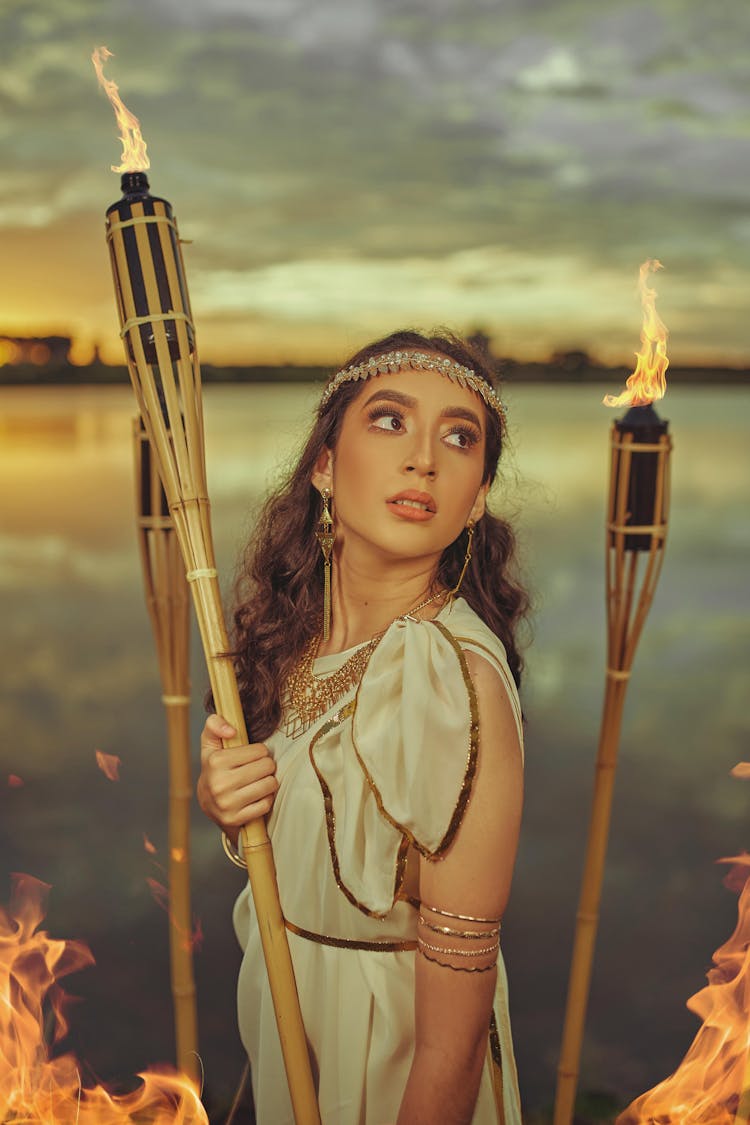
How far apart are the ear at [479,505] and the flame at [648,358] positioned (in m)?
0.62

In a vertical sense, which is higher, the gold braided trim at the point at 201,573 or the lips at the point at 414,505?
the lips at the point at 414,505

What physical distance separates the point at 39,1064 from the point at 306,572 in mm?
1151

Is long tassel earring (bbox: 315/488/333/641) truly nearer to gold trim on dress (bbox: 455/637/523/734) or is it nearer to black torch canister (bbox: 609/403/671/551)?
gold trim on dress (bbox: 455/637/523/734)

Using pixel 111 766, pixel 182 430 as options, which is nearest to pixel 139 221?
pixel 182 430

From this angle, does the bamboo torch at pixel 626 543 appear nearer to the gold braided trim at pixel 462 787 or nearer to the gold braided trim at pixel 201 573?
the gold braided trim at pixel 462 787

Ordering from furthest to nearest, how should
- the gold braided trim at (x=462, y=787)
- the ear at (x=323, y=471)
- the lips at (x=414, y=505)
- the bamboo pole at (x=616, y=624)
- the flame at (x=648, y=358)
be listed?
the bamboo pole at (x=616, y=624) < the flame at (x=648, y=358) < the ear at (x=323, y=471) < the lips at (x=414, y=505) < the gold braided trim at (x=462, y=787)

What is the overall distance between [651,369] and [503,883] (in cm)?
141

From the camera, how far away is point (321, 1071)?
1877 mm

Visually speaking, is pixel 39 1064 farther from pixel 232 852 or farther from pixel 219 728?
pixel 219 728

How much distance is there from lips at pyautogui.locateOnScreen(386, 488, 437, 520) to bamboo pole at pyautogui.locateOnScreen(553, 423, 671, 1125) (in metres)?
0.94

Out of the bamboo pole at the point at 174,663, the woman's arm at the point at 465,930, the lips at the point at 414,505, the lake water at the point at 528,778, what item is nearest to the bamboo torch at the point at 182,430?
the woman's arm at the point at 465,930

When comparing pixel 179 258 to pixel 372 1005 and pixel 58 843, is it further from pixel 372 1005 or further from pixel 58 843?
pixel 58 843

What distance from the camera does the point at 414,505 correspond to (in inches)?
71.0

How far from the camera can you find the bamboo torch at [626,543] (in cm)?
252
